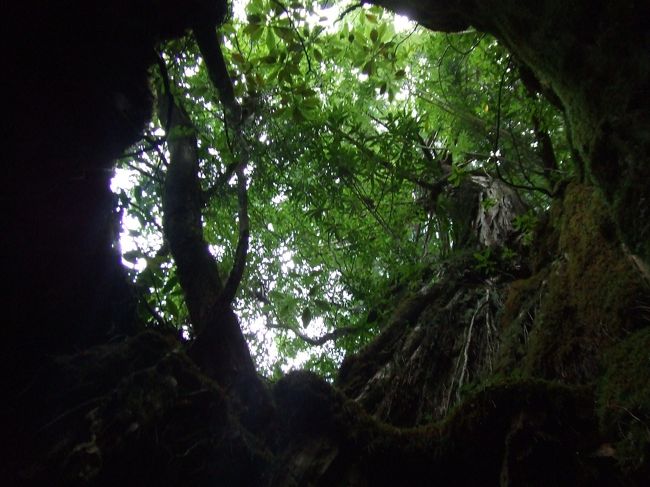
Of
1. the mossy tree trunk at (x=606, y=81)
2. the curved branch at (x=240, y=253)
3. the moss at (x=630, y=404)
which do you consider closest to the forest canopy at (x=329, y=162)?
the curved branch at (x=240, y=253)

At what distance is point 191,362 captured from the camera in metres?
2.49

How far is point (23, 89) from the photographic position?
2.29 meters

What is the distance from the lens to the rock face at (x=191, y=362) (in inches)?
75.0

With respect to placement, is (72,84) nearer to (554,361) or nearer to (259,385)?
(259,385)

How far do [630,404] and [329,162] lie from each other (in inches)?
147

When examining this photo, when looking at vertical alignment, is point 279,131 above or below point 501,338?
above

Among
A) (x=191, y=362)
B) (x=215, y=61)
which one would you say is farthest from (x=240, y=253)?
(x=215, y=61)

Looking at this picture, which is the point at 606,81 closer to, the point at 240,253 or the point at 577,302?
the point at 577,302

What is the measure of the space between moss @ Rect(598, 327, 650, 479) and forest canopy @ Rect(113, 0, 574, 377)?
83.1 inches

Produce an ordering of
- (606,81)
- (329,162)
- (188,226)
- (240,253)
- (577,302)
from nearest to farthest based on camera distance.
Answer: (606,81) → (240,253) → (577,302) → (188,226) → (329,162)

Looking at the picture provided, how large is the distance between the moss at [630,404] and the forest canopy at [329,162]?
2.11 metres

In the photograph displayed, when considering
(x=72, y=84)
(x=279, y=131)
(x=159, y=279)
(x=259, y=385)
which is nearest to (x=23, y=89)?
(x=72, y=84)

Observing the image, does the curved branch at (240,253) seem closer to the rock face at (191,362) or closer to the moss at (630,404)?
the rock face at (191,362)

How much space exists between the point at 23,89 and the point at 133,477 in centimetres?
196
